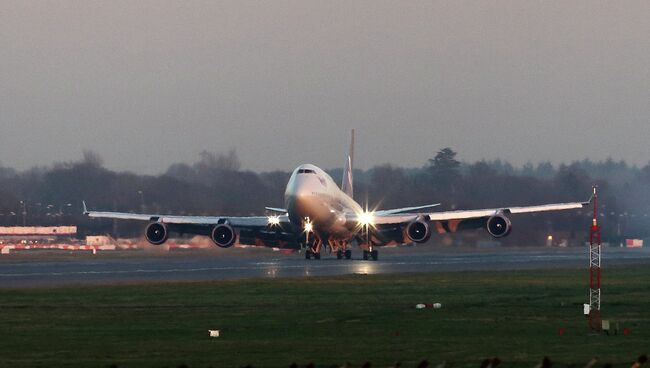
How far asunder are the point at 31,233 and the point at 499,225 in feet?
163

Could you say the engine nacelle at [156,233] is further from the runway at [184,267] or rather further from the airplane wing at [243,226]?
the runway at [184,267]

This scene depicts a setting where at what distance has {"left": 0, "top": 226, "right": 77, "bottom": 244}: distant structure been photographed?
4633 inches

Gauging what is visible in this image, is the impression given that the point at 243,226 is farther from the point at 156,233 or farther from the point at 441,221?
the point at 441,221

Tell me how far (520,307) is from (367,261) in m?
45.1

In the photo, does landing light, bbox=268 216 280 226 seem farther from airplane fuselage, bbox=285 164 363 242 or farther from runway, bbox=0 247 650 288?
airplane fuselage, bbox=285 164 363 242

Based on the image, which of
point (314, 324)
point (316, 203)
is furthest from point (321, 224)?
point (314, 324)

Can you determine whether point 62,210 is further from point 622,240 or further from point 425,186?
point 622,240

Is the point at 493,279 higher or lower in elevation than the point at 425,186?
lower

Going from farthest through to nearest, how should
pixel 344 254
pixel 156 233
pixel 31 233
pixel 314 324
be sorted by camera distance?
pixel 31 233
pixel 156 233
pixel 344 254
pixel 314 324

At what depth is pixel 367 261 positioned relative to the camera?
3314 inches

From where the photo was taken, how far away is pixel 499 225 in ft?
284

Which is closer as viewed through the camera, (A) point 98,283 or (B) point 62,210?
(A) point 98,283

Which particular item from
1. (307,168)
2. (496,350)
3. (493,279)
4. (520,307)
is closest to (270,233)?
(307,168)

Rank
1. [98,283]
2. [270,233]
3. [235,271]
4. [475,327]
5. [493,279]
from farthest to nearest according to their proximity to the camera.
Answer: [270,233] → [235,271] → [493,279] → [98,283] → [475,327]
